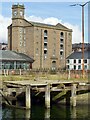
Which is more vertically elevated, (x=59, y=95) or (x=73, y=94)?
(x=73, y=94)

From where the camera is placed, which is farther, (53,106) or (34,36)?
(34,36)

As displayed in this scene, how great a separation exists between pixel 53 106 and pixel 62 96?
2.18m

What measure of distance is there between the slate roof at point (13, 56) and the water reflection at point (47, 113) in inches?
1944

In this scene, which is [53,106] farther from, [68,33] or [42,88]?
[68,33]

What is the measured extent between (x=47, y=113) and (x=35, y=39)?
62.3m

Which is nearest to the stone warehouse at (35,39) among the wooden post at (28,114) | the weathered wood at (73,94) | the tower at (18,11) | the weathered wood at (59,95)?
the tower at (18,11)

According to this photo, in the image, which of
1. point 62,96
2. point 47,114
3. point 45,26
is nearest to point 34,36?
point 45,26

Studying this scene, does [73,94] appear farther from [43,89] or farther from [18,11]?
[18,11]

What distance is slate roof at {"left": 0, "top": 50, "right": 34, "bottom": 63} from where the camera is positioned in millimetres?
86912

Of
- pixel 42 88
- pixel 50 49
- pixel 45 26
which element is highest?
pixel 45 26

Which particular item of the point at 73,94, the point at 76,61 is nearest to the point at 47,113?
the point at 73,94

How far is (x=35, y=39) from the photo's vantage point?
3794 inches

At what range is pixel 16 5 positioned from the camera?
96438 mm

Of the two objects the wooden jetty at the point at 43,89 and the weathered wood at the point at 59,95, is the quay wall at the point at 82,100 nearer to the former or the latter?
the weathered wood at the point at 59,95
